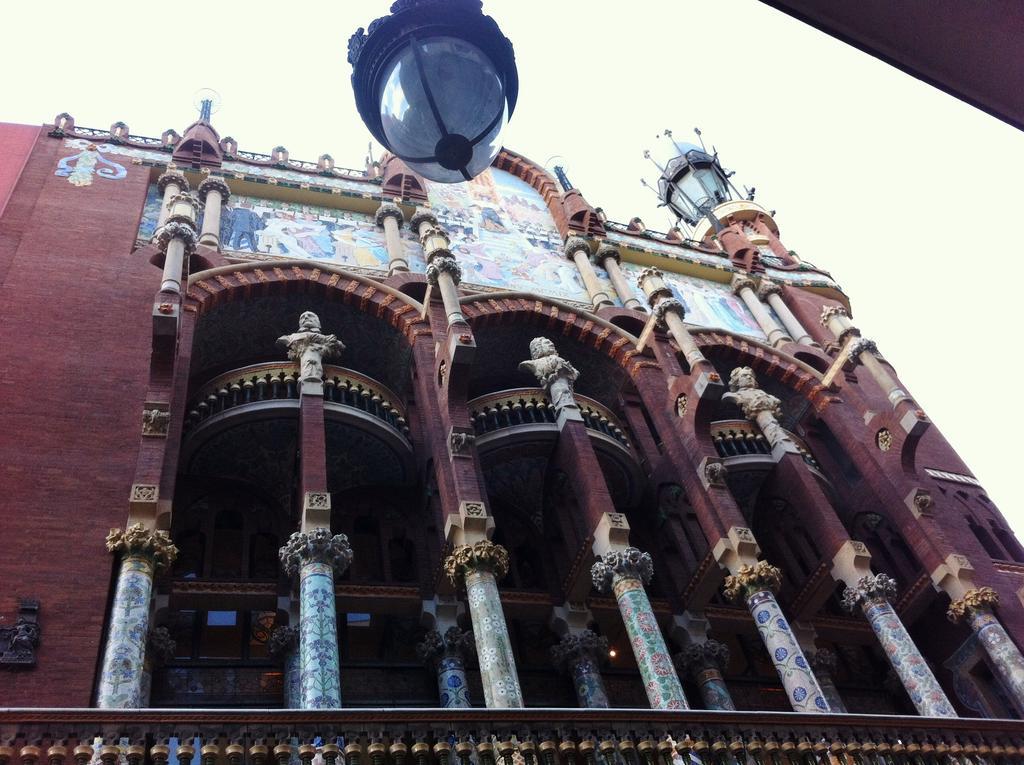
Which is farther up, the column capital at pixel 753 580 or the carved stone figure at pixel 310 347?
the carved stone figure at pixel 310 347

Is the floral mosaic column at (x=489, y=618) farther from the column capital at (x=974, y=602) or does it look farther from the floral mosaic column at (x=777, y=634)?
the column capital at (x=974, y=602)

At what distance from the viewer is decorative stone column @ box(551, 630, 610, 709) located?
12344 millimetres

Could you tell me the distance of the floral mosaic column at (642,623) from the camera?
33.1 feet

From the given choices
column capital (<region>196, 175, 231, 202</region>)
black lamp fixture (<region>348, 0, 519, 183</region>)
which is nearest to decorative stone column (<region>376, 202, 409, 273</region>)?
column capital (<region>196, 175, 231, 202</region>)

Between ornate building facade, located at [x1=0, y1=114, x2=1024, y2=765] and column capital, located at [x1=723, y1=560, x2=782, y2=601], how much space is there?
3 cm

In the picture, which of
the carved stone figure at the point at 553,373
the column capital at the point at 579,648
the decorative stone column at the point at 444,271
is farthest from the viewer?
the carved stone figure at the point at 553,373

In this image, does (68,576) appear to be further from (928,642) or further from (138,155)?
(928,642)

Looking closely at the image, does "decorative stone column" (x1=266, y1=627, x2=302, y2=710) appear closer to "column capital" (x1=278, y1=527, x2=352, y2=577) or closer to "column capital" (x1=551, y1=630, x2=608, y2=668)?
"column capital" (x1=278, y1=527, x2=352, y2=577)

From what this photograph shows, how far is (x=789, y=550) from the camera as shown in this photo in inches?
648

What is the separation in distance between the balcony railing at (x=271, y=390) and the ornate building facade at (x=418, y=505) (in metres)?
0.06

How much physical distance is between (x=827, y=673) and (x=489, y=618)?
668 centimetres

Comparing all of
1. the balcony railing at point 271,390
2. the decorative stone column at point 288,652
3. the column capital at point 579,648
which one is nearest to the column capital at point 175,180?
the balcony railing at point 271,390

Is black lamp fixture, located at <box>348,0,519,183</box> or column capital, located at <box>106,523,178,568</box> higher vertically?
column capital, located at <box>106,523,178,568</box>

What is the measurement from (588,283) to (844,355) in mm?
5408
